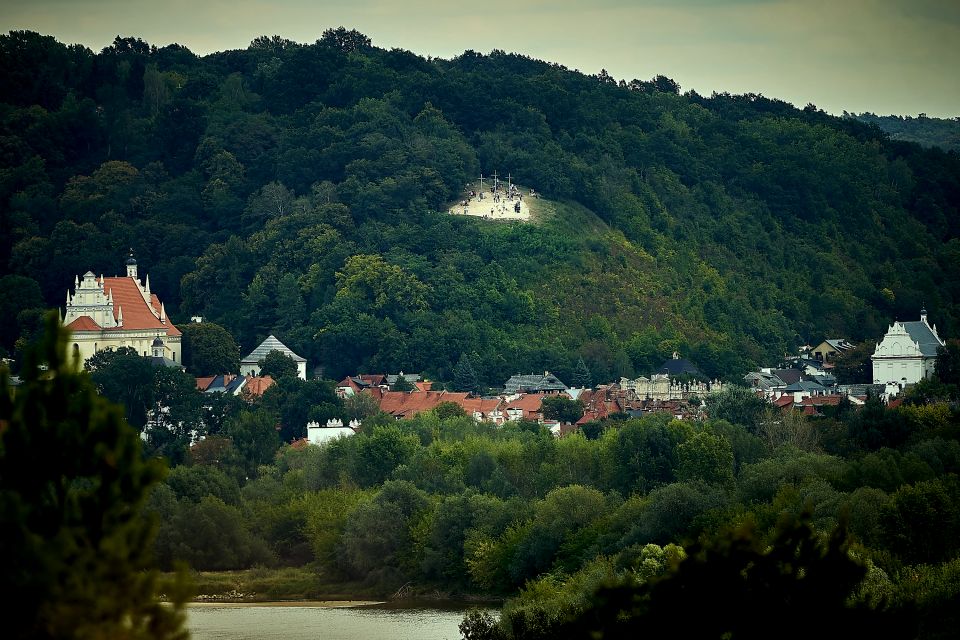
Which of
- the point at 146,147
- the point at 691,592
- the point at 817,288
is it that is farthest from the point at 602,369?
the point at 691,592

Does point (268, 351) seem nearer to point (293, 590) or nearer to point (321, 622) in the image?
point (293, 590)

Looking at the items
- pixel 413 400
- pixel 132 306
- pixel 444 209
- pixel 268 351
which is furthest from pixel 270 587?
pixel 444 209

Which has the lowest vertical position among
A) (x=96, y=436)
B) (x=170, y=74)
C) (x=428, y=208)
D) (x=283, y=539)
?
(x=283, y=539)

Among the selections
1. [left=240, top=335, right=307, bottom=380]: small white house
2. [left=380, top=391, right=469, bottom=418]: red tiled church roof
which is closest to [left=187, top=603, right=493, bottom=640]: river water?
[left=380, top=391, right=469, bottom=418]: red tiled church roof

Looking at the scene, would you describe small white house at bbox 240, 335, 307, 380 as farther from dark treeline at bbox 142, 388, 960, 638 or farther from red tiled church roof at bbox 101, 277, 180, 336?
dark treeline at bbox 142, 388, 960, 638

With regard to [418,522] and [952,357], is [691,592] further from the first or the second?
[952,357]

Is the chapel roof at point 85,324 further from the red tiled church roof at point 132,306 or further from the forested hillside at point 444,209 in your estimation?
the forested hillside at point 444,209
